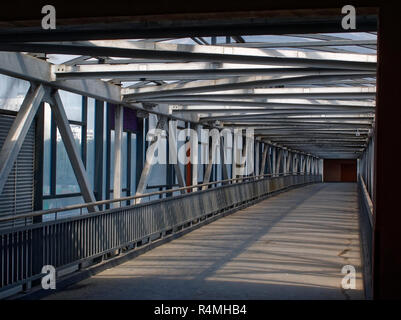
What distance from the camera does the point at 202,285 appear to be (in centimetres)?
968

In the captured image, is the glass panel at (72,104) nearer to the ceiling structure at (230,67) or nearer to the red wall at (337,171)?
the ceiling structure at (230,67)

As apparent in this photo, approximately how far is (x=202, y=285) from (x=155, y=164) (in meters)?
14.5

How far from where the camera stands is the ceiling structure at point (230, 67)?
1059 centimetres

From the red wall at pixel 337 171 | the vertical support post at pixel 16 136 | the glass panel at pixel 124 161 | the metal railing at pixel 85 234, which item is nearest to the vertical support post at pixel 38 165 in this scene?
the vertical support post at pixel 16 136

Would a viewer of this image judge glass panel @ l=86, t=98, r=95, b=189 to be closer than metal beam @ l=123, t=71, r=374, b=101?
No

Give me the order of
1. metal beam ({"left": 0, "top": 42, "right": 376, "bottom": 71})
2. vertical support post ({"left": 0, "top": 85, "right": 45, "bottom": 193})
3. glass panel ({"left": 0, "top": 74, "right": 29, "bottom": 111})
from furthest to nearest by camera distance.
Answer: glass panel ({"left": 0, "top": 74, "right": 29, "bottom": 111}), vertical support post ({"left": 0, "top": 85, "right": 45, "bottom": 193}), metal beam ({"left": 0, "top": 42, "right": 376, "bottom": 71})

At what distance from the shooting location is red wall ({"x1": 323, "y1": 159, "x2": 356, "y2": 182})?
95750mm

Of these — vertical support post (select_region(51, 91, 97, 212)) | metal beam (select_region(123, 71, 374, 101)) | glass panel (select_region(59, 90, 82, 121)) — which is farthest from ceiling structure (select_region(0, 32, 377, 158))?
glass panel (select_region(59, 90, 82, 121))

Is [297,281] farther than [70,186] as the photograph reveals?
No

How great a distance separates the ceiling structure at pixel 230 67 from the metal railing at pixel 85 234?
2.69 meters

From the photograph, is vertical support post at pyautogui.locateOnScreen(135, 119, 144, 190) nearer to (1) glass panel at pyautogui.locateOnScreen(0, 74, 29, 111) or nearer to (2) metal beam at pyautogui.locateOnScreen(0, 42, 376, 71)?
(1) glass panel at pyautogui.locateOnScreen(0, 74, 29, 111)

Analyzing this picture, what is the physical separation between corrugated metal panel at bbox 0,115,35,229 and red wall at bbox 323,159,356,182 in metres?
84.7
